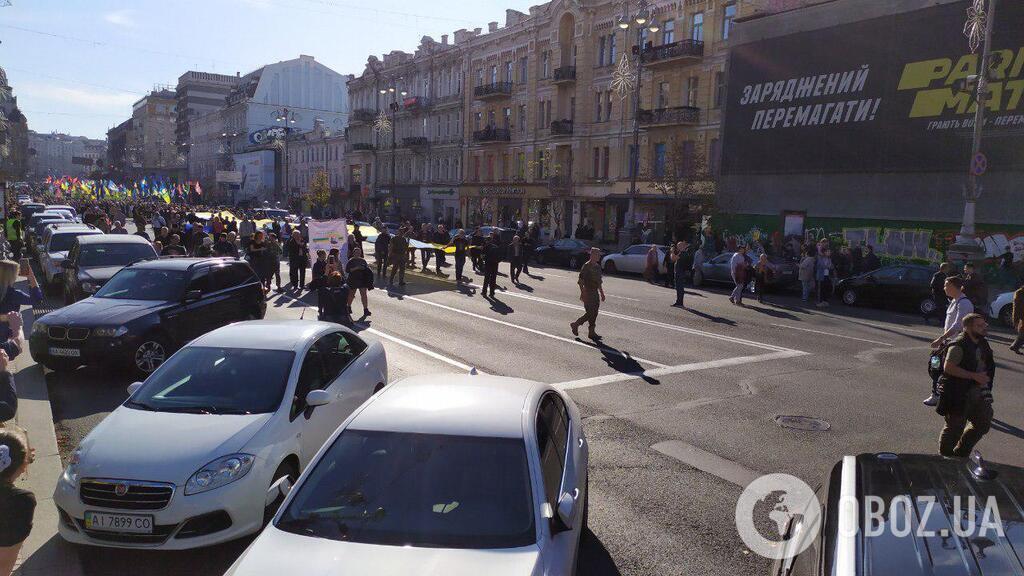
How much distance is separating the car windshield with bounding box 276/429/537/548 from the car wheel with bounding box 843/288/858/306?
20655 mm

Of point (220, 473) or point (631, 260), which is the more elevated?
point (220, 473)

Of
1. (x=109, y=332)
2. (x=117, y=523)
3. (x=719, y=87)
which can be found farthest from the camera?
(x=719, y=87)

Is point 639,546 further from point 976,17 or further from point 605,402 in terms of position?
point 976,17

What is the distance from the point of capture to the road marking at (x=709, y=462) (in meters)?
7.32

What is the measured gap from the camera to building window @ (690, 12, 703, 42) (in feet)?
131

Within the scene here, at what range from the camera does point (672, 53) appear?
3975cm

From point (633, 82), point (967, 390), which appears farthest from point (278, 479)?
point (633, 82)

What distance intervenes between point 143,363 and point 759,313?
48.6 feet

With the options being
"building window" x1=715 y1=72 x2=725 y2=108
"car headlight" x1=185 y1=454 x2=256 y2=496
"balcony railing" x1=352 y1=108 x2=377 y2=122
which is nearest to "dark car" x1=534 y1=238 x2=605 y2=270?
"building window" x1=715 y1=72 x2=725 y2=108

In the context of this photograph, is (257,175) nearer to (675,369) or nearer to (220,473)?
(675,369)

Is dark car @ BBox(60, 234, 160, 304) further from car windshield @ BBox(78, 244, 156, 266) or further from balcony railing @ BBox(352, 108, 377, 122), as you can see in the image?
balcony railing @ BBox(352, 108, 377, 122)

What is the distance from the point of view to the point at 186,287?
11.6 metres

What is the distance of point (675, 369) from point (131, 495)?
8918mm

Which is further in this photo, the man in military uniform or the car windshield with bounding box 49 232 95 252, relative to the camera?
the car windshield with bounding box 49 232 95 252
